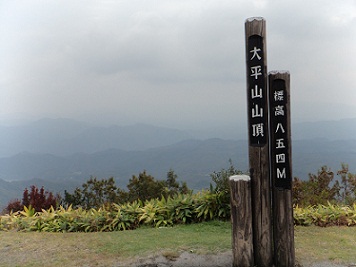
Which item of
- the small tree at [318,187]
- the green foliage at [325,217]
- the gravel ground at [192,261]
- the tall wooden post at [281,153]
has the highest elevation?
the tall wooden post at [281,153]

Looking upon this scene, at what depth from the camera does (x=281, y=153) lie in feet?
15.7

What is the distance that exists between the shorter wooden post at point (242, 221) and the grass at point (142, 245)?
61 cm

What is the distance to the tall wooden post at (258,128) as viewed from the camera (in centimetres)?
480

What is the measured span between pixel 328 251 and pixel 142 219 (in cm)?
342

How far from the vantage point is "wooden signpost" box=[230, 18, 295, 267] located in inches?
189

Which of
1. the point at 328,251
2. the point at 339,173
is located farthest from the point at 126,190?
the point at 328,251

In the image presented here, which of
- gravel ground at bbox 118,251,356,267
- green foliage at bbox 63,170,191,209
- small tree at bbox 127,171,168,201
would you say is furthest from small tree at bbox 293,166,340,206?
gravel ground at bbox 118,251,356,267

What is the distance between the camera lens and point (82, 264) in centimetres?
525

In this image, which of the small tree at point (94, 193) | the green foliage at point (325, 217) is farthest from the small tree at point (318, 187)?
the small tree at point (94, 193)

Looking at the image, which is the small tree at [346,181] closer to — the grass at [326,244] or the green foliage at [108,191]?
the grass at [326,244]

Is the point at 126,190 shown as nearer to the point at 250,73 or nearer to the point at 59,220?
the point at 59,220

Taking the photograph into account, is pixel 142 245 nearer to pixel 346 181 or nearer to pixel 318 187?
pixel 318 187

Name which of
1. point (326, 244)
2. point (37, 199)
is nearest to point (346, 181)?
point (326, 244)

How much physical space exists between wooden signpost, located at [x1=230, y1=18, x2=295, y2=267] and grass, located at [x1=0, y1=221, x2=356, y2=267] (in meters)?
0.72
